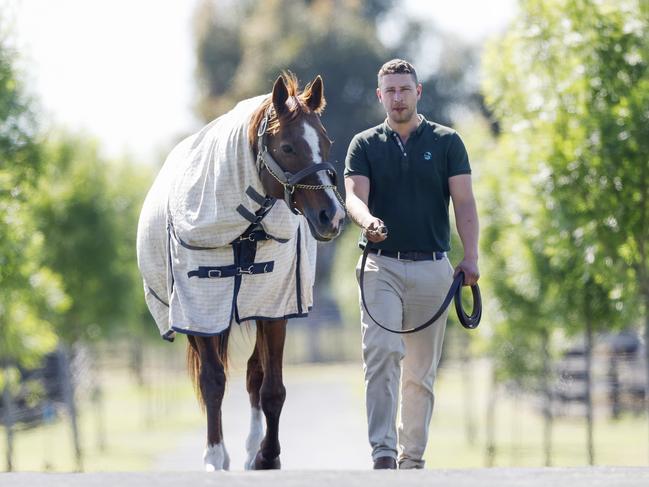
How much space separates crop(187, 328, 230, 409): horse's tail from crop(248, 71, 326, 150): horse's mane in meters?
1.22

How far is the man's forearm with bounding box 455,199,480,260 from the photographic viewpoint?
826 cm

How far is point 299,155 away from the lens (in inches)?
318

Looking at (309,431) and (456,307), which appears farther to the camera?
(309,431)

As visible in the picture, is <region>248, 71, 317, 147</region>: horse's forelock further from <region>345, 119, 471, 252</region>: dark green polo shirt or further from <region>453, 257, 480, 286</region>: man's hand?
<region>453, 257, 480, 286</region>: man's hand

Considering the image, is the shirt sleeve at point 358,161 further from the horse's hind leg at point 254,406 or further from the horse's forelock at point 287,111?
the horse's hind leg at point 254,406

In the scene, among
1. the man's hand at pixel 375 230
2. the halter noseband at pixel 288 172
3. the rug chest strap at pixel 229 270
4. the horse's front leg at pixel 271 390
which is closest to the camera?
the man's hand at pixel 375 230

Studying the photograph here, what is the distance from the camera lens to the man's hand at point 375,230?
766 centimetres

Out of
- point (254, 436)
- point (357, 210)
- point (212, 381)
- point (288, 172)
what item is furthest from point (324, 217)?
point (254, 436)

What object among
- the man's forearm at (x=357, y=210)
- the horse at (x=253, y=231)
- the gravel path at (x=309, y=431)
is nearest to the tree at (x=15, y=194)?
the gravel path at (x=309, y=431)

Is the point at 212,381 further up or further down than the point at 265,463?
further up

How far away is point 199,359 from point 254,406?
0.56m

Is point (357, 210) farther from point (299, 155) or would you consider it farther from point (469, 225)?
point (469, 225)

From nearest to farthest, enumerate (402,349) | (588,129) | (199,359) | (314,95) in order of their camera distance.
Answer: (402,349)
(314,95)
(199,359)
(588,129)

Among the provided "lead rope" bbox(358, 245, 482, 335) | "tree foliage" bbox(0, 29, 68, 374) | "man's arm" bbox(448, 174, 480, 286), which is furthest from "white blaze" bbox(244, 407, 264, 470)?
"tree foliage" bbox(0, 29, 68, 374)
